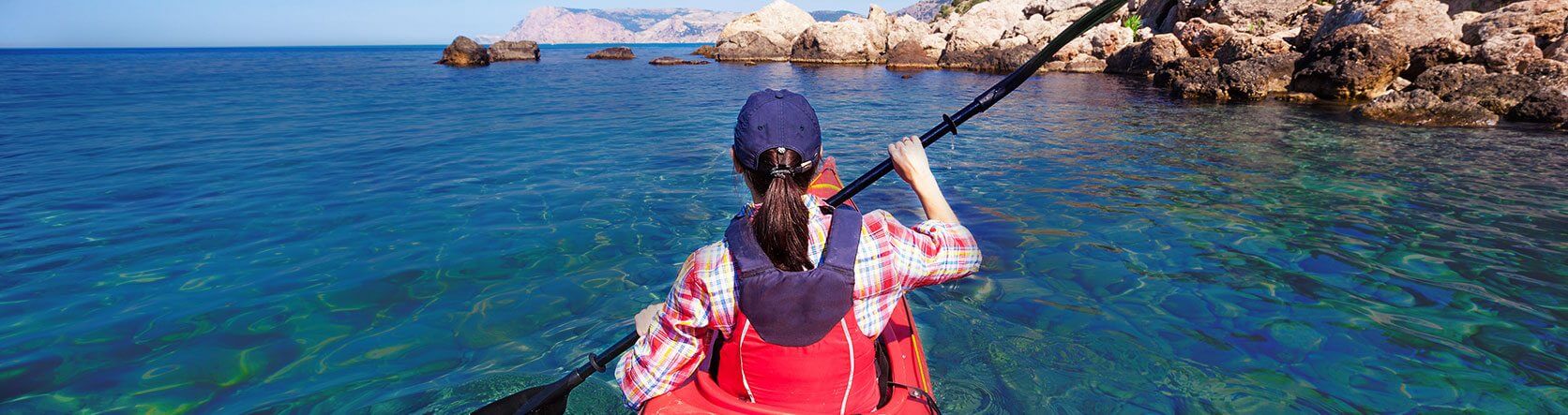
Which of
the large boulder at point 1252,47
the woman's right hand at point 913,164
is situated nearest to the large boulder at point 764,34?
the large boulder at point 1252,47

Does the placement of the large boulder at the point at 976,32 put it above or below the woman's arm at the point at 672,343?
above

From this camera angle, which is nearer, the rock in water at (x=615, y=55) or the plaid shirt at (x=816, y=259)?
the plaid shirt at (x=816, y=259)

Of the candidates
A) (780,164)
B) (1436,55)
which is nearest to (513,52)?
(1436,55)

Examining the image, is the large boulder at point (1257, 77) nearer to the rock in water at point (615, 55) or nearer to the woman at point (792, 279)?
the woman at point (792, 279)

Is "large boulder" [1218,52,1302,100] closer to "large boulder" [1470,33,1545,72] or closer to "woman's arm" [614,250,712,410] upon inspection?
"large boulder" [1470,33,1545,72]

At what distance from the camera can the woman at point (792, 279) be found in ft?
5.82

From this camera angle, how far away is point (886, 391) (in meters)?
2.61

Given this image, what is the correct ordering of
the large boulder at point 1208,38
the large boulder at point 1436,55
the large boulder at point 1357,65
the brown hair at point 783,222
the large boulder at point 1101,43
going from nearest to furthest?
the brown hair at point 783,222 → the large boulder at point 1436,55 → the large boulder at point 1357,65 → the large boulder at point 1208,38 → the large boulder at point 1101,43

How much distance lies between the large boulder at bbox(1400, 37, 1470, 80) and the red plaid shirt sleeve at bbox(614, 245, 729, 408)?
63.3 ft

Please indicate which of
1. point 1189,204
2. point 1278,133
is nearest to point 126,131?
point 1189,204

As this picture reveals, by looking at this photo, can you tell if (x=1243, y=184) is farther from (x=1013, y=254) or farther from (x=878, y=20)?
(x=878, y=20)

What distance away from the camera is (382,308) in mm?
5219

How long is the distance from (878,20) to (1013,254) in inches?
1753

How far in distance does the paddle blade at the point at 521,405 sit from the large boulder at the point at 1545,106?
1668 cm
